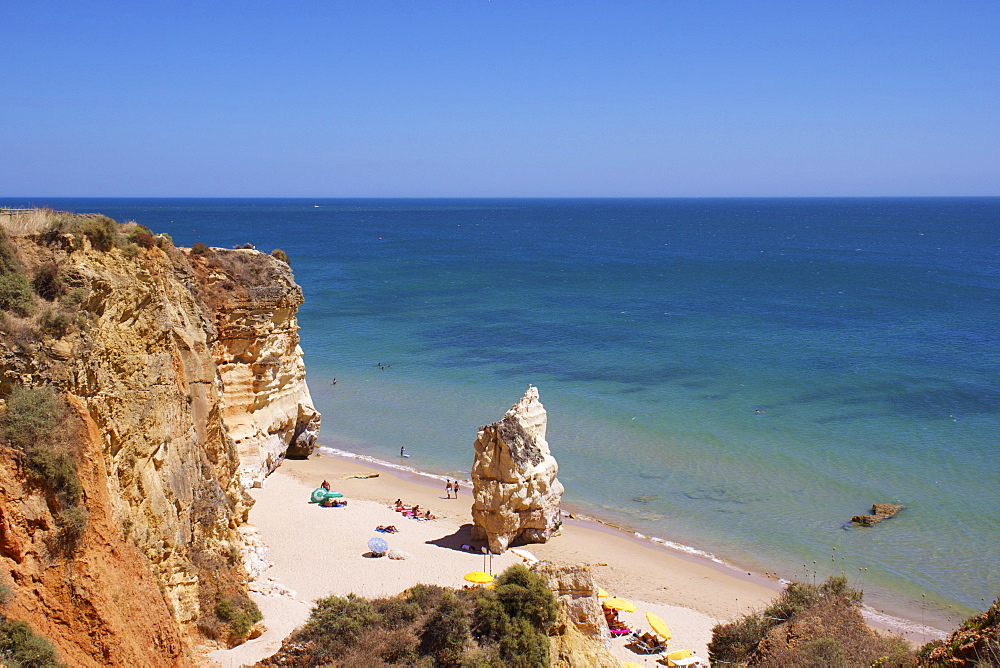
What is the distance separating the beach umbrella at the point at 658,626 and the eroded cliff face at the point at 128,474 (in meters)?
8.95

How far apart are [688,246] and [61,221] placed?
11151 cm

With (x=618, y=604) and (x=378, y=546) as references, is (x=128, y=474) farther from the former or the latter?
(x=618, y=604)

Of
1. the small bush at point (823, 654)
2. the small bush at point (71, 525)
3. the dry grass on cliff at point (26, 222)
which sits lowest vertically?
the small bush at point (823, 654)

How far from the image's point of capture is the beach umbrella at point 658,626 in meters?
16.8

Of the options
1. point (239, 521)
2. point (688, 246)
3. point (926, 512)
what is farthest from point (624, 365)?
point (688, 246)

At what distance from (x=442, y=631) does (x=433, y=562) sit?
31.3ft

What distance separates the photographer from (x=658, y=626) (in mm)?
17031

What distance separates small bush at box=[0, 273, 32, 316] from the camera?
10.7 m

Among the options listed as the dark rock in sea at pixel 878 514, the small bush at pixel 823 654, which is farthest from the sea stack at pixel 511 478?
the dark rock in sea at pixel 878 514

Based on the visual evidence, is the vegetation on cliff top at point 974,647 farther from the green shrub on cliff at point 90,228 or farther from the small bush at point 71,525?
the green shrub on cliff at point 90,228

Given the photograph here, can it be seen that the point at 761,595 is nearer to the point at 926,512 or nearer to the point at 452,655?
the point at 926,512

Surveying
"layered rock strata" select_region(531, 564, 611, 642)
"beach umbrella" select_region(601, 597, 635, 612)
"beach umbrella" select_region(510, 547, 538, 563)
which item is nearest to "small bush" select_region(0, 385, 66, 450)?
"layered rock strata" select_region(531, 564, 611, 642)

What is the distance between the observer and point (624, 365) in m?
43.4

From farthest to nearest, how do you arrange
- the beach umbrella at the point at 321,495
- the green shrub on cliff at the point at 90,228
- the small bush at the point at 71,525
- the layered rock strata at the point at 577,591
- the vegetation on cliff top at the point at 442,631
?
the beach umbrella at the point at 321,495 < the layered rock strata at the point at 577,591 < the green shrub on cliff at the point at 90,228 < the vegetation on cliff top at the point at 442,631 < the small bush at the point at 71,525
